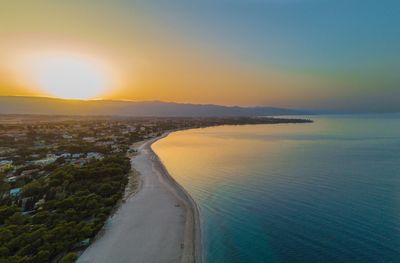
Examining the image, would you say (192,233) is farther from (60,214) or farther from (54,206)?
(54,206)

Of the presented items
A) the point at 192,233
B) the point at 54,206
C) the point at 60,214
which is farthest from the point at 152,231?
the point at 54,206

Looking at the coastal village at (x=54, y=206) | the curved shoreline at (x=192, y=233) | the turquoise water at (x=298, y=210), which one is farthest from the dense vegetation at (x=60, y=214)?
the turquoise water at (x=298, y=210)

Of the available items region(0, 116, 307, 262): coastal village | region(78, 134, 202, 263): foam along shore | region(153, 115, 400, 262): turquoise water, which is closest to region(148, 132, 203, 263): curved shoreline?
region(78, 134, 202, 263): foam along shore

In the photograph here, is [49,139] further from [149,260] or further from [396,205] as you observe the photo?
[396,205]

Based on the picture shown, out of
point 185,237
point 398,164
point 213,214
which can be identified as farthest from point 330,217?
point 398,164

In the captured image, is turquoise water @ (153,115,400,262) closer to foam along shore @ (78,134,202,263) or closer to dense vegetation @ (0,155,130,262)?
foam along shore @ (78,134,202,263)

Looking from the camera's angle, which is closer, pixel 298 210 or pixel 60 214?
pixel 60 214
